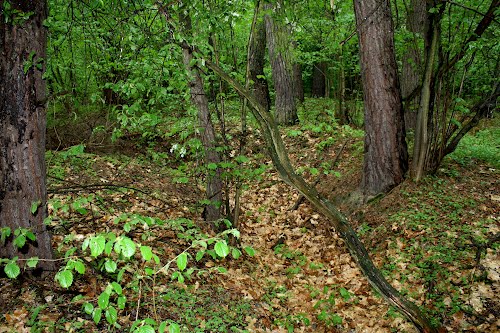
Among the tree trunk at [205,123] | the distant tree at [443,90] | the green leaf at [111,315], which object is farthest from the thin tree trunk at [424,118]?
the green leaf at [111,315]

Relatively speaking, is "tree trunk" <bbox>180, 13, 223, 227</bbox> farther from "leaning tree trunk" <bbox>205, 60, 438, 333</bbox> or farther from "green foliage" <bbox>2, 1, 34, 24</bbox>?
"green foliage" <bbox>2, 1, 34, 24</bbox>

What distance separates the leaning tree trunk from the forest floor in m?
0.70

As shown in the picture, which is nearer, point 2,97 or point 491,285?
point 2,97

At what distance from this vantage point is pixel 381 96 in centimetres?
562

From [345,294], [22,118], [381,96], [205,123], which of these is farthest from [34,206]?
[381,96]

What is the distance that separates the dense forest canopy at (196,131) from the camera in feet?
9.78

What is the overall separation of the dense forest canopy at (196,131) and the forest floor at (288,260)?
0.07 m

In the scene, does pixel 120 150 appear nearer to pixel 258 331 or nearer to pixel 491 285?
pixel 258 331

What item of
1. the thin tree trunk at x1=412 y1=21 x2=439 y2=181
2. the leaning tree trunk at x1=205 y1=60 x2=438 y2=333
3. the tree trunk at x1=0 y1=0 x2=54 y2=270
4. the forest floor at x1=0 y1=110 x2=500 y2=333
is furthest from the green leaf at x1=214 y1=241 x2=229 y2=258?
the thin tree trunk at x1=412 y1=21 x2=439 y2=181

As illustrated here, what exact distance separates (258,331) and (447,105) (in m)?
4.38

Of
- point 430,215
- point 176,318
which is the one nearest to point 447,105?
point 430,215

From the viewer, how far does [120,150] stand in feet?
27.4

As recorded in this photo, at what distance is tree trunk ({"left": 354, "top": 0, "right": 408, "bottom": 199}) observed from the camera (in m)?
5.55

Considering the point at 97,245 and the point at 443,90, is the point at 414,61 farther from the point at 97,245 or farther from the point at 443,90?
the point at 97,245
